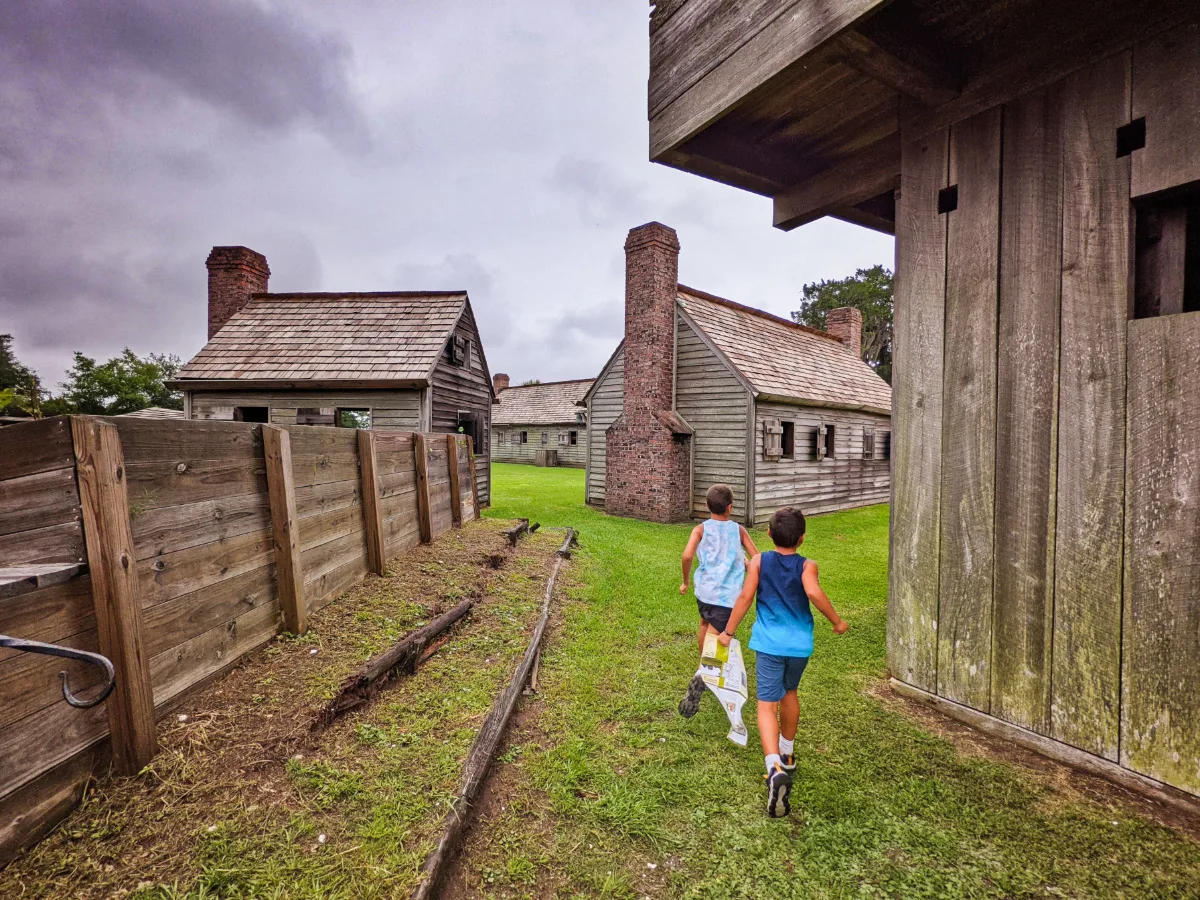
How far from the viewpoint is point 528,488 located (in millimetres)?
20516

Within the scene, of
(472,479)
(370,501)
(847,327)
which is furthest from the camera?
(847,327)

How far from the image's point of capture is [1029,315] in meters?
3.12

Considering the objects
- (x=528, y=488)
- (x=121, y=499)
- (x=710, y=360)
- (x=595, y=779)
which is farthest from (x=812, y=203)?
(x=528, y=488)

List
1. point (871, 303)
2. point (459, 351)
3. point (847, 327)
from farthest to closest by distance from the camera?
point (871, 303) → point (847, 327) → point (459, 351)

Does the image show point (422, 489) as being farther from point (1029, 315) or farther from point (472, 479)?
point (1029, 315)

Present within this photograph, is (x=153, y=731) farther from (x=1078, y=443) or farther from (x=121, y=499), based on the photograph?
(x=1078, y=443)

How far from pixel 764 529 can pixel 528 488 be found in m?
10.8

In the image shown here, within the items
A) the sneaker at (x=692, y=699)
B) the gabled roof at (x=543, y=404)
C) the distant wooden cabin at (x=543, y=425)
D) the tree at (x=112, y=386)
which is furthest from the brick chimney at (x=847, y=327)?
the tree at (x=112, y=386)

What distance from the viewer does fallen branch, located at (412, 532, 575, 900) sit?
6.95ft

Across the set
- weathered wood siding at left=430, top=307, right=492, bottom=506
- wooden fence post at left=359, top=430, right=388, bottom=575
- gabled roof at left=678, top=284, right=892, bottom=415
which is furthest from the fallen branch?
gabled roof at left=678, top=284, right=892, bottom=415

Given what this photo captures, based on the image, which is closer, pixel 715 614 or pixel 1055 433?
pixel 1055 433

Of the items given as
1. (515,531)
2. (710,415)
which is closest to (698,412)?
(710,415)

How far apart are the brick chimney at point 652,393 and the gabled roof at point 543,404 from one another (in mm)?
21010

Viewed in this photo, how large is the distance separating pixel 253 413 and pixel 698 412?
12.2 metres
